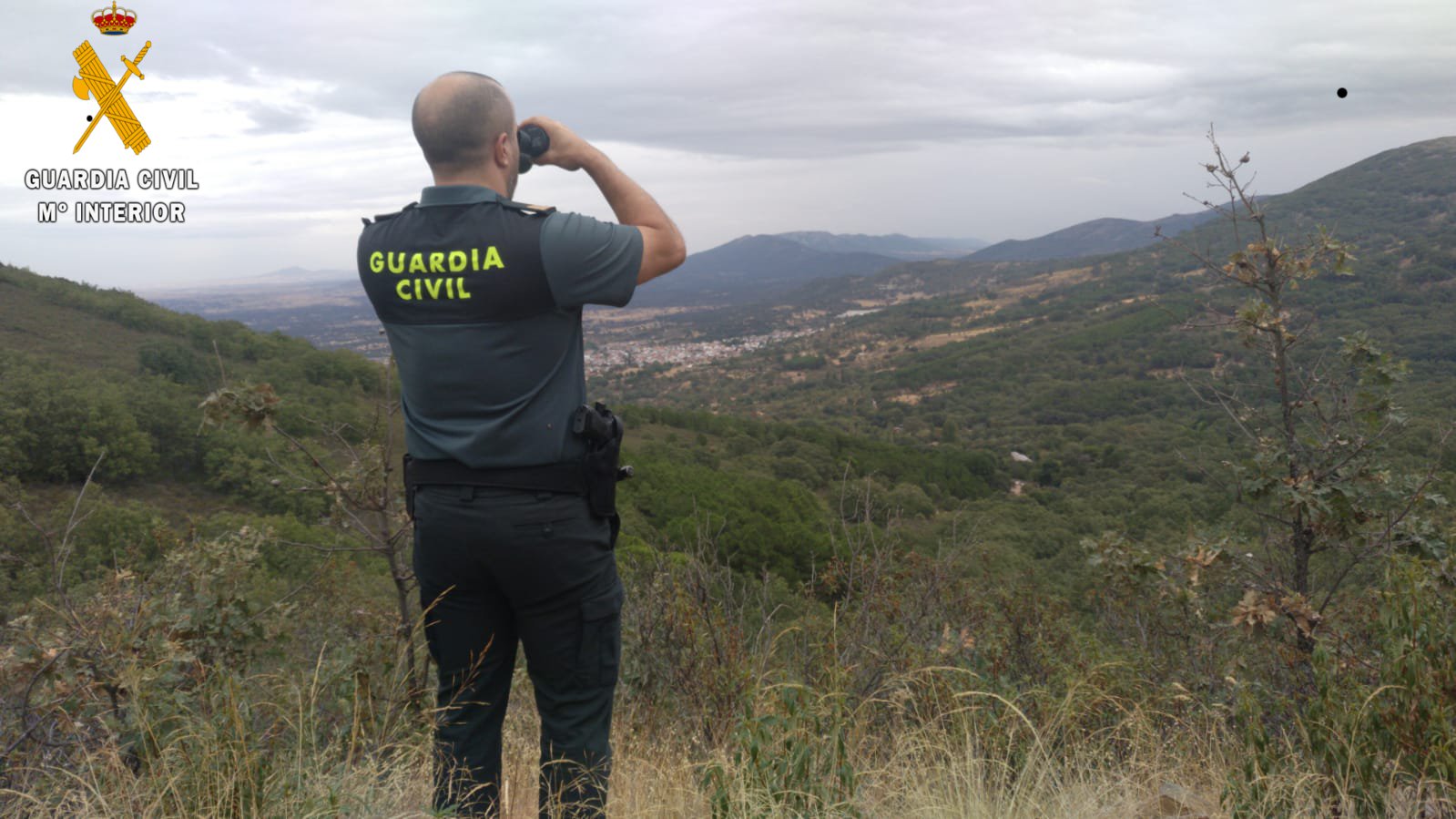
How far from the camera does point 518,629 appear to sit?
2053 millimetres

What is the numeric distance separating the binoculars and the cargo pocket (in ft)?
3.63

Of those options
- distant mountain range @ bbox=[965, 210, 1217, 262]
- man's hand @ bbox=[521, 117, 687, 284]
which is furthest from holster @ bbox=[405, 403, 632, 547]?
distant mountain range @ bbox=[965, 210, 1217, 262]

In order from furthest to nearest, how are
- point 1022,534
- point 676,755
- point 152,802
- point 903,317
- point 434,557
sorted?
point 903,317
point 1022,534
point 676,755
point 434,557
point 152,802

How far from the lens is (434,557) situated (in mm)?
1930

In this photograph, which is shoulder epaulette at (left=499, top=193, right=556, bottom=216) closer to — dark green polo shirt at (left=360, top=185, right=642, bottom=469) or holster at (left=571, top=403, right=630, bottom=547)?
dark green polo shirt at (left=360, top=185, right=642, bottom=469)

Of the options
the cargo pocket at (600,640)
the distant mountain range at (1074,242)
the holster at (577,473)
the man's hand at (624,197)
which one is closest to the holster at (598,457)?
the holster at (577,473)

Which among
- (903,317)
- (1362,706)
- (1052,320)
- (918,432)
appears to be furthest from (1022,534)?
(903,317)

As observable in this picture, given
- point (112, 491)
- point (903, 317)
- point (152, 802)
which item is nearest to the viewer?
point (152, 802)

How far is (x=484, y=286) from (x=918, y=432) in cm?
5231

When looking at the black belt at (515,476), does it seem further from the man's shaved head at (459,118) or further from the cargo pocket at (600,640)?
the man's shaved head at (459,118)

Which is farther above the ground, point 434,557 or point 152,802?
point 434,557

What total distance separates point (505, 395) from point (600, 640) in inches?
25.1

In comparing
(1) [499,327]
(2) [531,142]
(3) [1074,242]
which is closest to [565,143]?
(2) [531,142]

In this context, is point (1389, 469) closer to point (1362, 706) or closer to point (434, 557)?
point (1362, 706)
